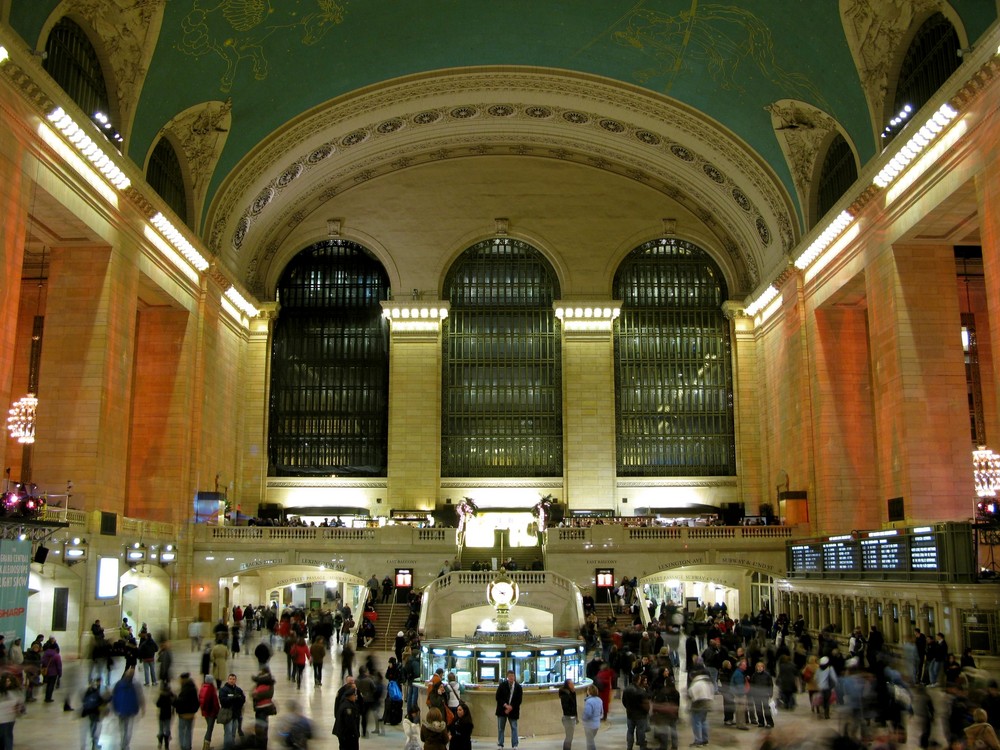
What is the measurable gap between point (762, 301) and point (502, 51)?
481 inches

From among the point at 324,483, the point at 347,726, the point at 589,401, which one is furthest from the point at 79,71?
the point at 589,401

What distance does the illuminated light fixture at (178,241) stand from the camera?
26.8 m

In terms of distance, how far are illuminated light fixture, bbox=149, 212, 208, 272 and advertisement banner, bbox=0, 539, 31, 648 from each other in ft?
38.6

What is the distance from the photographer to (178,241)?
93.0 ft

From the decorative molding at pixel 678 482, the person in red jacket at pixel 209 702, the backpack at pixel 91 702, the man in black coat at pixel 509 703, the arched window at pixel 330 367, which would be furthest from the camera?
the arched window at pixel 330 367

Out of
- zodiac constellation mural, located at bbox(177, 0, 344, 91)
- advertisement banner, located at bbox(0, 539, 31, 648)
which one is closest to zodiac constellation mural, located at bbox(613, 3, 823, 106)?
zodiac constellation mural, located at bbox(177, 0, 344, 91)

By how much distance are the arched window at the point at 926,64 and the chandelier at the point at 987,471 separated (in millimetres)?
7767

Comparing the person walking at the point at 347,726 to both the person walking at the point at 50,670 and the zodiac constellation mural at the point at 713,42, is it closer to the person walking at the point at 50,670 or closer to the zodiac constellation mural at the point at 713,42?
the person walking at the point at 50,670

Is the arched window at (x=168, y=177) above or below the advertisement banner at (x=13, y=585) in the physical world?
Result: above

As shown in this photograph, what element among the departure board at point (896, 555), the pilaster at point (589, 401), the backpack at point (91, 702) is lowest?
the backpack at point (91, 702)

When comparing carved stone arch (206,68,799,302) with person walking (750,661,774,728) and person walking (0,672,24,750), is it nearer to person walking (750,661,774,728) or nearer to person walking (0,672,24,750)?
person walking (750,661,774,728)

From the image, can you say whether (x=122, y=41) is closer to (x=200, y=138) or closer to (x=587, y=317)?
(x=200, y=138)

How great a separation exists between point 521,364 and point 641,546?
1058cm

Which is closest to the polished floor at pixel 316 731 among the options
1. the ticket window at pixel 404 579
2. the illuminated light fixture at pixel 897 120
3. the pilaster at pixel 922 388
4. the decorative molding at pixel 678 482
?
the pilaster at pixel 922 388
